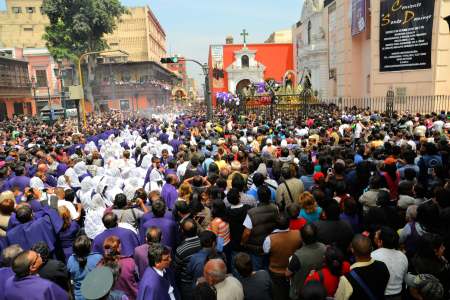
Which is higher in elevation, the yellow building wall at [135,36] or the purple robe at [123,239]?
the yellow building wall at [135,36]

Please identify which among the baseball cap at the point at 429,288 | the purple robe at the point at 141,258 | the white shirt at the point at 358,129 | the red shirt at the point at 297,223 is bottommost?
the purple robe at the point at 141,258

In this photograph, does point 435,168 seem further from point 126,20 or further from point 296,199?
point 126,20

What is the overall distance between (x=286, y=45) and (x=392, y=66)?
2596 cm

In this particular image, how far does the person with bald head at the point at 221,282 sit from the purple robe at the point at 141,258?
1224 millimetres

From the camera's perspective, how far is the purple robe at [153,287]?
361 centimetres

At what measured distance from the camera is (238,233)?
535cm

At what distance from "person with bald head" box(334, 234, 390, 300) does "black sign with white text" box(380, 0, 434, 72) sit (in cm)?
2210

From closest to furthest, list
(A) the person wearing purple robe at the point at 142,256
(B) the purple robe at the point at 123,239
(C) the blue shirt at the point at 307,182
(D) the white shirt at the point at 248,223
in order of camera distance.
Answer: (A) the person wearing purple robe at the point at 142,256 → (B) the purple robe at the point at 123,239 → (D) the white shirt at the point at 248,223 → (C) the blue shirt at the point at 307,182

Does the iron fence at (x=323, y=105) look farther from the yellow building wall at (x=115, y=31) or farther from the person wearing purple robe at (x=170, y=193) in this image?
the yellow building wall at (x=115, y=31)

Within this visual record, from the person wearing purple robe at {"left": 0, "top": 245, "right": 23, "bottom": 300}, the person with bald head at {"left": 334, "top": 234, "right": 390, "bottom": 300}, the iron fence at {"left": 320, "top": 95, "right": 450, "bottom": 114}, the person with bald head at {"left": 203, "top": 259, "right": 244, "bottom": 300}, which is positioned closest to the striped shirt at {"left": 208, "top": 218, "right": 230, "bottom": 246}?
the person with bald head at {"left": 203, "top": 259, "right": 244, "bottom": 300}

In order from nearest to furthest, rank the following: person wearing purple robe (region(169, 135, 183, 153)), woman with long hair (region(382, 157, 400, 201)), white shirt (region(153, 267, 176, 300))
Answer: white shirt (region(153, 267, 176, 300)), woman with long hair (region(382, 157, 400, 201)), person wearing purple robe (region(169, 135, 183, 153))

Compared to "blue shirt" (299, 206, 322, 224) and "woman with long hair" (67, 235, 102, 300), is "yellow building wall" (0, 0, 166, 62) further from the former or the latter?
"woman with long hair" (67, 235, 102, 300)

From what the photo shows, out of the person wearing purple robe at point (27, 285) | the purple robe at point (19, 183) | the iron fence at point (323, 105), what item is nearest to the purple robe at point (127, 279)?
the person wearing purple robe at point (27, 285)

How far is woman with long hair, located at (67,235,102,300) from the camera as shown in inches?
172
